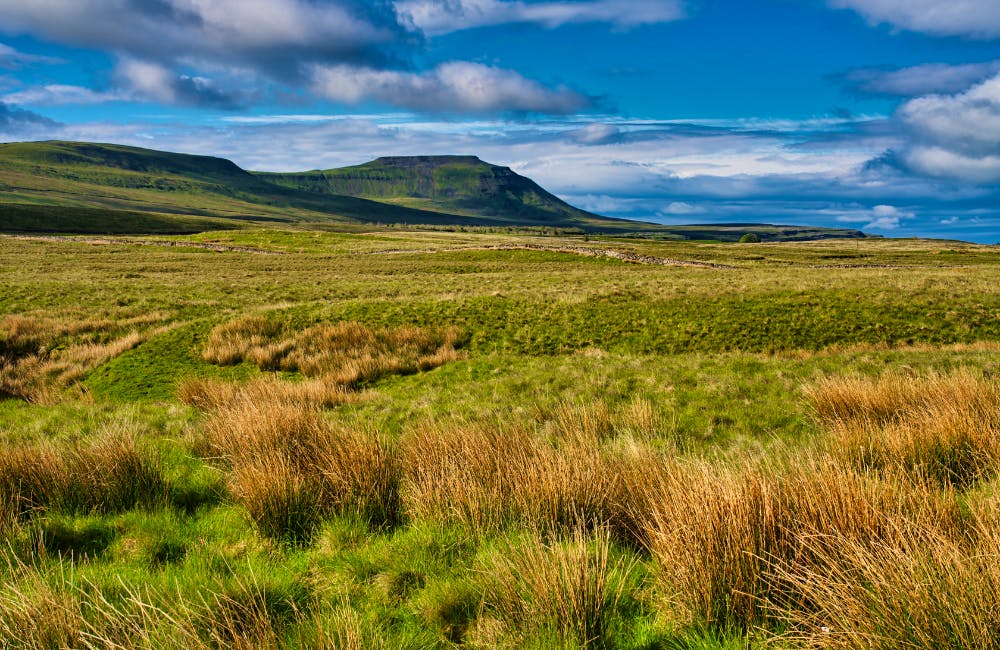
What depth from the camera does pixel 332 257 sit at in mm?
69250

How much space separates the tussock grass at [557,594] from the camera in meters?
3.49

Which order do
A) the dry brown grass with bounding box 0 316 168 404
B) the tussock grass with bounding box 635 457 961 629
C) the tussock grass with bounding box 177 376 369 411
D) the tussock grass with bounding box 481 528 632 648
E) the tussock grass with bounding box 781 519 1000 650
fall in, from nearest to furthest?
the tussock grass with bounding box 781 519 1000 650
the tussock grass with bounding box 481 528 632 648
the tussock grass with bounding box 635 457 961 629
the tussock grass with bounding box 177 376 369 411
the dry brown grass with bounding box 0 316 168 404

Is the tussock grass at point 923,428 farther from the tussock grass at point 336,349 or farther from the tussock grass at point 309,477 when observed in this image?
the tussock grass at point 336,349

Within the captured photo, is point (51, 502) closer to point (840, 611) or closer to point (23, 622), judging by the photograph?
point (23, 622)

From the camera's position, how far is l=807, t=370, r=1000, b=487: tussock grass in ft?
18.9

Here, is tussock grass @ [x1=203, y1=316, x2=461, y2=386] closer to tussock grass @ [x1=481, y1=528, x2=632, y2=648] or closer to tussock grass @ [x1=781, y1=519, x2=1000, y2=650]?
tussock grass @ [x1=481, y1=528, x2=632, y2=648]

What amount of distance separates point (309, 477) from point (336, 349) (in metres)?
13.1

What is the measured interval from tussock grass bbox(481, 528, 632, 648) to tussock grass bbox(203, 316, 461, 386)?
37.6 ft

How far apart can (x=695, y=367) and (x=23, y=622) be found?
1367cm

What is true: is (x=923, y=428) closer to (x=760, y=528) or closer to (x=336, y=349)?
(x=760, y=528)

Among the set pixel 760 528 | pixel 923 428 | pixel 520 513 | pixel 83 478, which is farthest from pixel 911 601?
pixel 83 478

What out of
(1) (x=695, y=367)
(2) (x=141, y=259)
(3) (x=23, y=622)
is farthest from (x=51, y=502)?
(2) (x=141, y=259)

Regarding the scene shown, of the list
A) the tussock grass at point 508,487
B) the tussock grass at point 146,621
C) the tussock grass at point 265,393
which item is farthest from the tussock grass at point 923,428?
the tussock grass at point 265,393

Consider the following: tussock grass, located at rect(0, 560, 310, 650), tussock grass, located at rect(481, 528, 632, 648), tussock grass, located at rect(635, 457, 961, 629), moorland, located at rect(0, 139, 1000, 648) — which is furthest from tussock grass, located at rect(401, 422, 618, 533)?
tussock grass, located at rect(0, 560, 310, 650)
